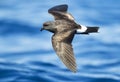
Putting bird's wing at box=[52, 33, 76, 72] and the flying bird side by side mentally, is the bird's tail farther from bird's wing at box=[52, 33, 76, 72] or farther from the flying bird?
bird's wing at box=[52, 33, 76, 72]

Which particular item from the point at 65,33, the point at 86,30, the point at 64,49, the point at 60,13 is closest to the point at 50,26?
the point at 65,33

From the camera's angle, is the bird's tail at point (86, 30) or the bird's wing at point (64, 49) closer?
the bird's wing at point (64, 49)

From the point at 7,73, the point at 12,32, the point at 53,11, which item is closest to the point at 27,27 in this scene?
the point at 12,32

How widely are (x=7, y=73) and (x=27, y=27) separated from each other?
1.85 meters

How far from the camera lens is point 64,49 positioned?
13.2 m

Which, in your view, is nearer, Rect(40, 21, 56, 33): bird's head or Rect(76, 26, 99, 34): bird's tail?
Rect(76, 26, 99, 34): bird's tail

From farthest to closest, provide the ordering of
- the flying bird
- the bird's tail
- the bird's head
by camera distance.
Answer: the bird's head → the bird's tail → the flying bird

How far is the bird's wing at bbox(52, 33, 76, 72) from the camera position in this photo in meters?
12.6

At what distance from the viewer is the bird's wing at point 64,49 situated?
41.5 ft

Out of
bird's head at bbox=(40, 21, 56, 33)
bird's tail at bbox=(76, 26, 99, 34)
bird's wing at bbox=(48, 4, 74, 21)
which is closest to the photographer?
bird's tail at bbox=(76, 26, 99, 34)

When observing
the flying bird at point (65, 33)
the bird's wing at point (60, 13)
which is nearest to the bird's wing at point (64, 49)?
the flying bird at point (65, 33)

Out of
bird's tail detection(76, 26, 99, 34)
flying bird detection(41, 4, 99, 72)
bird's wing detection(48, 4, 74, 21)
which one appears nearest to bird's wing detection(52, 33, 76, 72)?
flying bird detection(41, 4, 99, 72)

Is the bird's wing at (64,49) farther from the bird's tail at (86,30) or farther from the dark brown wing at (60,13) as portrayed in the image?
the dark brown wing at (60,13)

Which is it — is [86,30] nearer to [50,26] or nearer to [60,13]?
[50,26]
